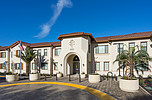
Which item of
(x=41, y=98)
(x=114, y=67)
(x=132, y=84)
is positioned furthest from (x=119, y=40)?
(x=41, y=98)

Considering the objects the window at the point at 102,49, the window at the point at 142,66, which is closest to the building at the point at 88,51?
the window at the point at 102,49

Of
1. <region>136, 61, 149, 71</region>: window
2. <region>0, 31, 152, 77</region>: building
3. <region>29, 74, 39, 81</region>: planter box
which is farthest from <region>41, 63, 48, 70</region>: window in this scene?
<region>136, 61, 149, 71</region>: window

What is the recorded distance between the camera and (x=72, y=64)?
67.3 ft

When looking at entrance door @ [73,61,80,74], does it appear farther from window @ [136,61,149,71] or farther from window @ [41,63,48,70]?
window @ [136,61,149,71]

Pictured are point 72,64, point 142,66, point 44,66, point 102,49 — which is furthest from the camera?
point 44,66

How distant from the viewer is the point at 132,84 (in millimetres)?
8820

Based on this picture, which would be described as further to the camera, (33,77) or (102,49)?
(102,49)

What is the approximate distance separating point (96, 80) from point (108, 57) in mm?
7288

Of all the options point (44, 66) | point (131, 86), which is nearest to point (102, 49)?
point (131, 86)

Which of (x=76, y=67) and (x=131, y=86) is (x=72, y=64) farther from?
(x=131, y=86)

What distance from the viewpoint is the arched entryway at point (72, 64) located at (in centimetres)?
1853

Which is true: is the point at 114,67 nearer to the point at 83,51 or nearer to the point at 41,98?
the point at 83,51

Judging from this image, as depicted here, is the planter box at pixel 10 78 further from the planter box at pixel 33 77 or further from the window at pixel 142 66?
the window at pixel 142 66

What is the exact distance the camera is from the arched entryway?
18.5m
